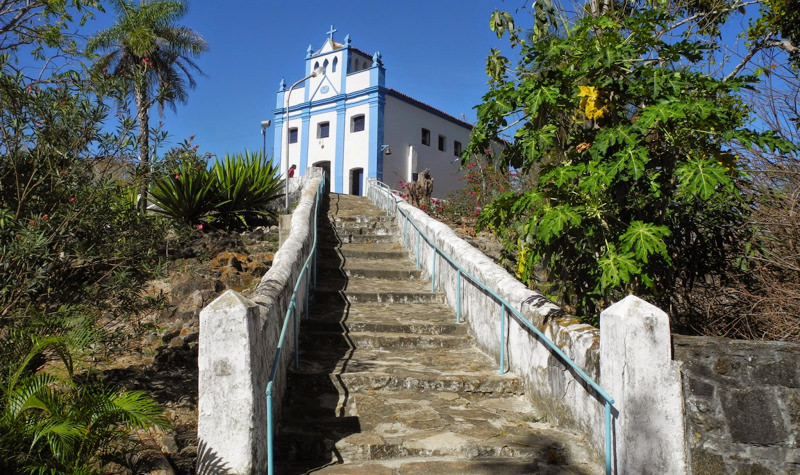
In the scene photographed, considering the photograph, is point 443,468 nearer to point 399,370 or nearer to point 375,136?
point 399,370

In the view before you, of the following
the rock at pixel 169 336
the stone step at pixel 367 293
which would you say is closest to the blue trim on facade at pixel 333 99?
the stone step at pixel 367 293

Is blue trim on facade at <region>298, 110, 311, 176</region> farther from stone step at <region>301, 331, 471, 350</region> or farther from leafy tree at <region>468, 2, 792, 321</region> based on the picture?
leafy tree at <region>468, 2, 792, 321</region>

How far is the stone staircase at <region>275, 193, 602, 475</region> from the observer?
396cm

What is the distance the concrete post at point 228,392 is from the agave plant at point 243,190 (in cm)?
888

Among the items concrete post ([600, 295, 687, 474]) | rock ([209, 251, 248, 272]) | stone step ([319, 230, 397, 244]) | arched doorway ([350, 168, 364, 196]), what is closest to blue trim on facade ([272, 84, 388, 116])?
arched doorway ([350, 168, 364, 196])

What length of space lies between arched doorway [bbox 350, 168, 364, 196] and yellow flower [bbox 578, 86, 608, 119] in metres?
23.2

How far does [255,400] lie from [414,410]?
1492mm

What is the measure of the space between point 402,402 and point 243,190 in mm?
8805

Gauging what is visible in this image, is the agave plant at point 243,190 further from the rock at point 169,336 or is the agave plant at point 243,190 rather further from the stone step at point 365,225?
the rock at point 169,336

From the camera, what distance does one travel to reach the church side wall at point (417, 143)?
2725cm

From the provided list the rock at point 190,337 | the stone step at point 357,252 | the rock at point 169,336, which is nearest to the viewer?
the rock at point 190,337

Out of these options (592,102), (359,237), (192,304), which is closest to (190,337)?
(192,304)

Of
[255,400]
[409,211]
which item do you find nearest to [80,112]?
[255,400]

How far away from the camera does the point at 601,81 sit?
4.29 m
